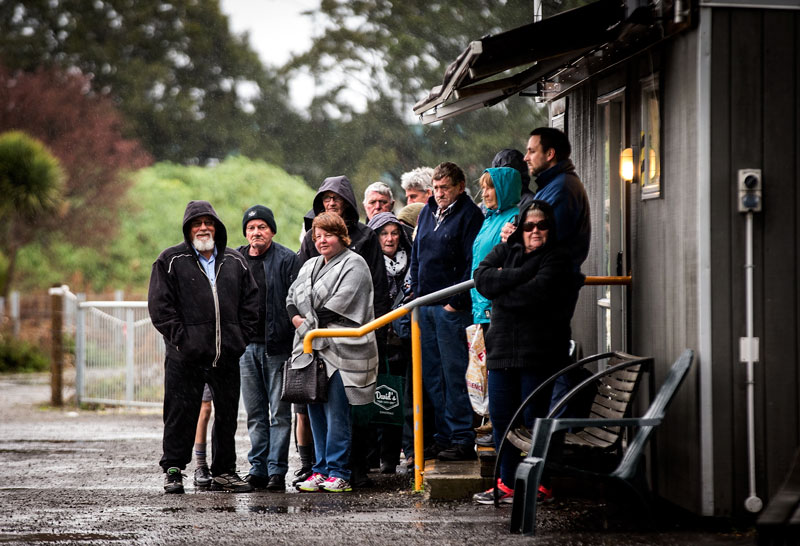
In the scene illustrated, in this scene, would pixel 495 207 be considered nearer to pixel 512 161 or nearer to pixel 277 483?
pixel 512 161

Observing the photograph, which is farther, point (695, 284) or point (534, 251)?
point (534, 251)

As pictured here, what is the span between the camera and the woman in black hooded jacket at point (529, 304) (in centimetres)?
626

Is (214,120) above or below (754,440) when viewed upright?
above

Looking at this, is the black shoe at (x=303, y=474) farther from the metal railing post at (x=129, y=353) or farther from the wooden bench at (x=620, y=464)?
the metal railing post at (x=129, y=353)

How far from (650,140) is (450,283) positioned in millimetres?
1667

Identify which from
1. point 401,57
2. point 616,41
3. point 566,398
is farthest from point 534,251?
point 401,57

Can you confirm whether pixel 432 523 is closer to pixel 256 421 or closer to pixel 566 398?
pixel 566 398

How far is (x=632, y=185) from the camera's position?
7.12 meters

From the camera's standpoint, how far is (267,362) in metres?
8.09

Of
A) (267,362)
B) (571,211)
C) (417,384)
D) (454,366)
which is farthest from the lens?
(267,362)

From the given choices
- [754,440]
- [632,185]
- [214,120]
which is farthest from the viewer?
[214,120]

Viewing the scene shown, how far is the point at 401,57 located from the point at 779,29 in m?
20.6

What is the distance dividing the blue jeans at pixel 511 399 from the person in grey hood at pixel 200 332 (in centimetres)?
207

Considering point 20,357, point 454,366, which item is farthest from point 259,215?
point 20,357
